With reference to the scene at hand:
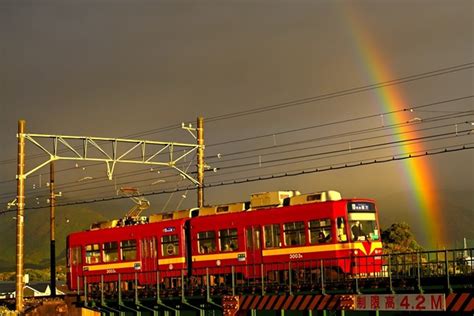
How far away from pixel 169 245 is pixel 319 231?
10.0 meters

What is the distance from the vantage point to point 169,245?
43.2 metres

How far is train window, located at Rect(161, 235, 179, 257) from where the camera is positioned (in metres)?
42.8

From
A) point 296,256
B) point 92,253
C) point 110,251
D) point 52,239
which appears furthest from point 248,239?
point 52,239

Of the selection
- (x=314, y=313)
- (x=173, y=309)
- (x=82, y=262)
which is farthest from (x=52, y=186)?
(x=314, y=313)

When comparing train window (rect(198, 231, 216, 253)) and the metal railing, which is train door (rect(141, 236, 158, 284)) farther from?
train window (rect(198, 231, 216, 253))

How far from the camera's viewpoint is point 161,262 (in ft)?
142

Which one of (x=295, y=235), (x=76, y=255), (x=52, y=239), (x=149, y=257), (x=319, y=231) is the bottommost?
(x=149, y=257)

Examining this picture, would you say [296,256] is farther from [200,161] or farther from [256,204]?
[200,161]

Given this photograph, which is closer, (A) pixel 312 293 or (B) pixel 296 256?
(A) pixel 312 293

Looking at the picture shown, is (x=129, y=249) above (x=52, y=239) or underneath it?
underneath

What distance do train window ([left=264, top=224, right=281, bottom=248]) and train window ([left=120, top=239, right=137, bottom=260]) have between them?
9.83m

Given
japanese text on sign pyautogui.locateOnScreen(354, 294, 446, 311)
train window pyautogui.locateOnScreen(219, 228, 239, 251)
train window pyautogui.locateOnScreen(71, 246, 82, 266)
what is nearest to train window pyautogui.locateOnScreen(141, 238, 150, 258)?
train window pyautogui.locateOnScreen(219, 228, 239, 251)

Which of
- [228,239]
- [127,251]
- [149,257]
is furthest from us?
[127,251]

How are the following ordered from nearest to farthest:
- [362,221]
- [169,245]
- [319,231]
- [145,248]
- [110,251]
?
[319,231], [362,221], [169,245], [145,248], [110,251]
